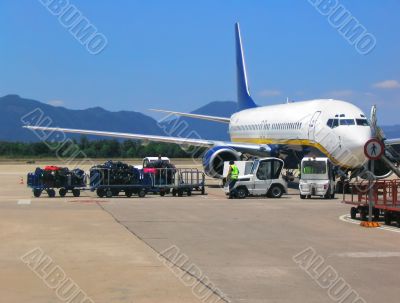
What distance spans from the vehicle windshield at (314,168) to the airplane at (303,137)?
747 millimetres

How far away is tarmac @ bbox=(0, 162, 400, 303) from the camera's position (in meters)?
9.38

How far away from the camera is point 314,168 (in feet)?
97.6

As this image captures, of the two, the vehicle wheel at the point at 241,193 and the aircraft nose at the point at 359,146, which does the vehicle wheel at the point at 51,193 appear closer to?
the vehicle wheel at the point at 241,193

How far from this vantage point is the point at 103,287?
957 centimetres

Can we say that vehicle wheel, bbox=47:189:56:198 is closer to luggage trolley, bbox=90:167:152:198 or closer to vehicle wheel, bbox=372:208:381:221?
luggage trolley, bbox=90:167:152:198

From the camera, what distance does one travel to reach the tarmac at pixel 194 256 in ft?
30.8

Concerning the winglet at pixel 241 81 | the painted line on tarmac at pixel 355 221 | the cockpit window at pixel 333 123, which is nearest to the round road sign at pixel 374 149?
the painted line on tarmac at pixel 355 221

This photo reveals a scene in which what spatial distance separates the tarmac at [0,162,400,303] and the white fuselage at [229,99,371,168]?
7995mm

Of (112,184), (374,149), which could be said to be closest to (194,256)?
(374,149)

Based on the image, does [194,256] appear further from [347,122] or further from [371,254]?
[347,122]

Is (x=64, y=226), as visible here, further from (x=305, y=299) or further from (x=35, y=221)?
(x=305, y=299)

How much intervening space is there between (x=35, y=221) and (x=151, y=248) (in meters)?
5.89

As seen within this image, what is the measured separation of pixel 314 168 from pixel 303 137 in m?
3.45

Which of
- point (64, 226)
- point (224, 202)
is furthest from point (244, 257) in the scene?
point (224, 202)
